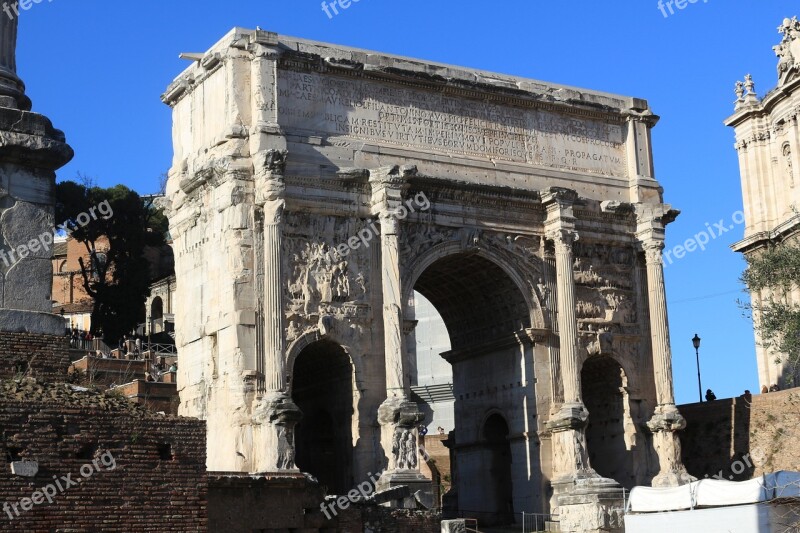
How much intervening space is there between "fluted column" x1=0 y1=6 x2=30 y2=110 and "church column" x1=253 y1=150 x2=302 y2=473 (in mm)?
17363

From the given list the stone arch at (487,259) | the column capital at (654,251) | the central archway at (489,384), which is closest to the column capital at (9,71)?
the stone arch at (487,259)

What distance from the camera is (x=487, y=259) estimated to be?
34562mm

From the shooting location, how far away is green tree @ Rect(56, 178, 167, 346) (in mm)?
58031

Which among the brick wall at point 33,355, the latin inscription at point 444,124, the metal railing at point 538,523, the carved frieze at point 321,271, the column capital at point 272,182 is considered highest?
the latin inscription at point 444,124

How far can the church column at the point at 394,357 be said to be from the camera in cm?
3075

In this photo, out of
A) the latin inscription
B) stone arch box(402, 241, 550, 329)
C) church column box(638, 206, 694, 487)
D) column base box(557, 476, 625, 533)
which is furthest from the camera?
church column box(638, 206, 694, 487)

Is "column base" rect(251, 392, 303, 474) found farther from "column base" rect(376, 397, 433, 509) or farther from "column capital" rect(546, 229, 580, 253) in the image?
"column capital" rect(546, 229, 580, 253)

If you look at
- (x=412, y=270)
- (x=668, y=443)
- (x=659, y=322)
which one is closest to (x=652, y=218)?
(x=659, y=322)

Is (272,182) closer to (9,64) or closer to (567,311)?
(567,311)

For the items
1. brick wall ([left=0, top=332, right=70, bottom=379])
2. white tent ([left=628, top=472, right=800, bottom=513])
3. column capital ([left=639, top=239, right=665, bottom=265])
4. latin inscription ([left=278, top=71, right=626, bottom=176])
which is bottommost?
white tent ([left=628, top=472, right=800, bottom=513])

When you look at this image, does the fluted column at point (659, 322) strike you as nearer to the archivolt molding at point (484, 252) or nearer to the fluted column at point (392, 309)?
the archivolt molding at point (484, 252)

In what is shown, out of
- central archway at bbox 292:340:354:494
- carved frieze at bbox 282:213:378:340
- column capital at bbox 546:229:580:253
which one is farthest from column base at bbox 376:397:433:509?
column capital at bbox 546:229:580:253

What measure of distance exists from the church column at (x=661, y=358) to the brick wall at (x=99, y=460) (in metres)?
23.3

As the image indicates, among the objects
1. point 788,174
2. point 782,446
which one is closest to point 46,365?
point 782,446
